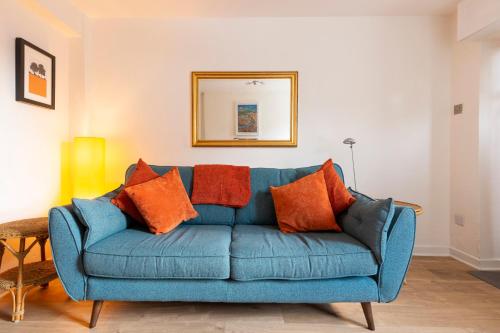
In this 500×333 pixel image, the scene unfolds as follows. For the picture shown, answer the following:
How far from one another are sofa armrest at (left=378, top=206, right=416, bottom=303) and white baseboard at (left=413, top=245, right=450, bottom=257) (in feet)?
5.21

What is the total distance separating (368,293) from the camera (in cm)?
160

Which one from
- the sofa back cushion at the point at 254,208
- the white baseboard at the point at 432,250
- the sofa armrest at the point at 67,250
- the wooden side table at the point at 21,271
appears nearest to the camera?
the sofa armrest at the point at 67,250

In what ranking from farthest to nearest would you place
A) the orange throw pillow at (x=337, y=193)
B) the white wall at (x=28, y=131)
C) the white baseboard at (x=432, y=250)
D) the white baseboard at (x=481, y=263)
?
the white baseboard at (x=432, y=250) < the white baseboard at (x=481, y=263) < the white wall at (x=28, y=131) < the orange throw pillow at (x=337, y=193)

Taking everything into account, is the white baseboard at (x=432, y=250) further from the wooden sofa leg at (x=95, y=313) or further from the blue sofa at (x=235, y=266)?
the wooden sofa leg at (x=95, y=313)

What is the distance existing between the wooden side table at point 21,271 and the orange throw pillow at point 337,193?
6.20 feet

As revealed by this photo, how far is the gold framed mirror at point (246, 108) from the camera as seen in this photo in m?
2.91

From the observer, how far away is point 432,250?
2906 mm

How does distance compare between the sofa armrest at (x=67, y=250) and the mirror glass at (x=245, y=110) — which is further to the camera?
the mirror glass at (x=245, y=110)

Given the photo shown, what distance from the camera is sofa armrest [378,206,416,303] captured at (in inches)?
61.6

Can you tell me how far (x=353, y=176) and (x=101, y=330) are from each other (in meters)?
2.44

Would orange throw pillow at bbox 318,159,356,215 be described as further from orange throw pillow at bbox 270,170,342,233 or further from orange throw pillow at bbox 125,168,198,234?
orange throw pillow at bbox 125,168,198,234

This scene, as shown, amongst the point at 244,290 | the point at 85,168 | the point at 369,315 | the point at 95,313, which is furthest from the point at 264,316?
the point at 85,168

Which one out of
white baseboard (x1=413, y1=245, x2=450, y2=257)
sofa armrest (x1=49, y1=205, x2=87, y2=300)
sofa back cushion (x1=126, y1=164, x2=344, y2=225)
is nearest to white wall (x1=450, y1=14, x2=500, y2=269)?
white baseboard (x1=413, y1=245, x2=450, y2=257)

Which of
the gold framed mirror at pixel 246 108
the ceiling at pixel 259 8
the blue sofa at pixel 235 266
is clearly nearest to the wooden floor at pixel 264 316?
the blue sofa at pixel 235 266
